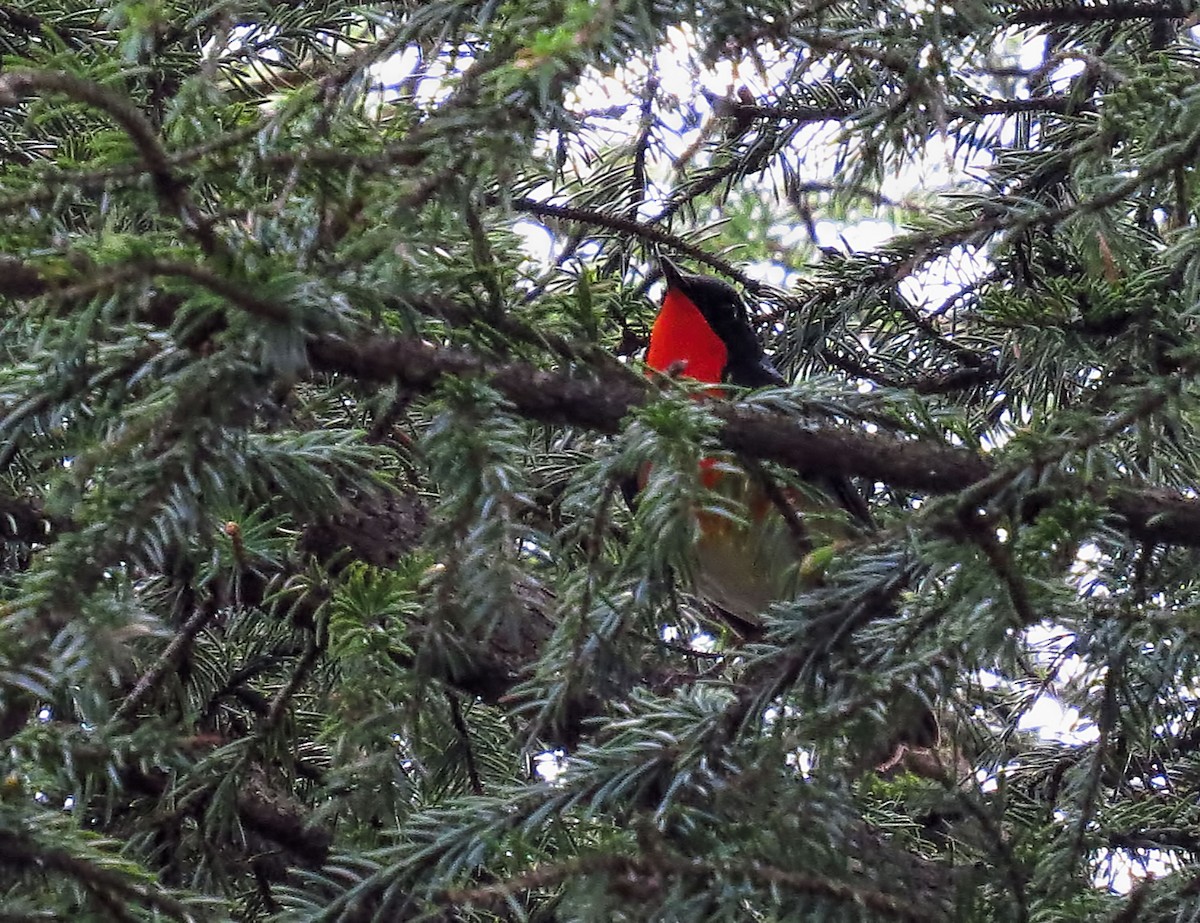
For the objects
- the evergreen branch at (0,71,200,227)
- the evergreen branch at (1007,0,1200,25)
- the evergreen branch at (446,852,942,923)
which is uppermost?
the evergreen branch at (1007,0,1200,25)

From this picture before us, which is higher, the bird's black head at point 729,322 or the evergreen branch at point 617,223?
the bird's black head at point 729,322

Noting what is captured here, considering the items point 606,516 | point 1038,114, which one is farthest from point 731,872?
point 1038,114

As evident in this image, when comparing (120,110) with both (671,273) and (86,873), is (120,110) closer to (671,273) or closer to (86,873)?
(86,873)

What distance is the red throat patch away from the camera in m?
3.17

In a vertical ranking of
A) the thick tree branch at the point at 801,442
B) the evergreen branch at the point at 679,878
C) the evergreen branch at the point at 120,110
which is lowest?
the evergreen branch at the point at 679,878

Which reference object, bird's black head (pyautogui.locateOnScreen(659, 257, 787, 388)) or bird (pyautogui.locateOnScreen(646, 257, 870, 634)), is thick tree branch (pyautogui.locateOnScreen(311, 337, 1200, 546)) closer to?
bird (pyautogui.locateOnScreen(646, 257, 870, 634))

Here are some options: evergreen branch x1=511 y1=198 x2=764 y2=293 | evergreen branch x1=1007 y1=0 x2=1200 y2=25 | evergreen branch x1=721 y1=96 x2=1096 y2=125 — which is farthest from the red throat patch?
evergreen branch x1=1007 y1=0 x2=1200 y2=25

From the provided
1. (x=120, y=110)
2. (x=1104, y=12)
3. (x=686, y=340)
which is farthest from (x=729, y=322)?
(x=120, y=110)

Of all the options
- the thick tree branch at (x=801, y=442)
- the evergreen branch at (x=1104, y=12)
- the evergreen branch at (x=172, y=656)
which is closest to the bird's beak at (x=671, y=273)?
the evergreen branch at (x=1104, y=12)

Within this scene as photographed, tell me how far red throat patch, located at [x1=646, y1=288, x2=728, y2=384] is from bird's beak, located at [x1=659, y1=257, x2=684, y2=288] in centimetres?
2

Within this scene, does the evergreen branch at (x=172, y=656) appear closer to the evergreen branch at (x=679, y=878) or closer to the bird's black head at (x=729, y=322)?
the evergreen branch at (x=679, y=878)

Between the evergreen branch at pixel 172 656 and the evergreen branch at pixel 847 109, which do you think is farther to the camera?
the evergreen branch at pixel 847 109

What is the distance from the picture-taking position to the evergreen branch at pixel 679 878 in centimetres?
110

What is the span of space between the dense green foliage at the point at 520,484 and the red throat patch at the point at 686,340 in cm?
98
